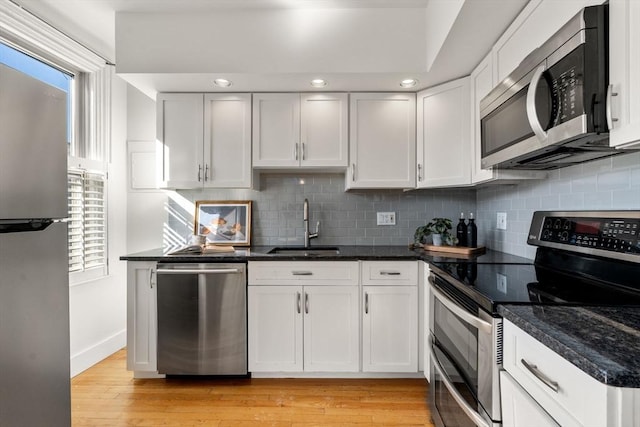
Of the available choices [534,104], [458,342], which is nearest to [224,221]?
[458,342]

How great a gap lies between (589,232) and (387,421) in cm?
144

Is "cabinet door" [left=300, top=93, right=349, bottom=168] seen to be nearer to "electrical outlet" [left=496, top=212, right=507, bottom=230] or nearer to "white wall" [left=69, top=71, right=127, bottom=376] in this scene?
"electrical outlet" [left=496, top=212, right=507, bottom=230]

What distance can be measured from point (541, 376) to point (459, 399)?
0.64m

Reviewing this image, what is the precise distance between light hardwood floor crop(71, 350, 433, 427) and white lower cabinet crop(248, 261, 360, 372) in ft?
0.44

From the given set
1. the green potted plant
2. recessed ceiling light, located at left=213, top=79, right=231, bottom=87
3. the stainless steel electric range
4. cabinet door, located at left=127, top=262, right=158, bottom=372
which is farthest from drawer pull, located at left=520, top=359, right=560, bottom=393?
recessed ceiling light, located at left=213, top=79, right=231, bottom=87

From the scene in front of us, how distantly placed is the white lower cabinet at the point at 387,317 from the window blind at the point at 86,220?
7.14ft

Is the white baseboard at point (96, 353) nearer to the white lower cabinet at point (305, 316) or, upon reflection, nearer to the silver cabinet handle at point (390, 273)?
the white lower cabinet at point (305, 316)

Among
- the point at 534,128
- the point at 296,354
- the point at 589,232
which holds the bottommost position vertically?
the point at 296,354

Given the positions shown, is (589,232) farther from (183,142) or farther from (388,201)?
(183,142)

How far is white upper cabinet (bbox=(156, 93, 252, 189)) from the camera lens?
8.32ft

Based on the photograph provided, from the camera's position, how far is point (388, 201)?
9.32ft

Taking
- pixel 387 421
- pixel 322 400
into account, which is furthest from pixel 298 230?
Answer: pixel 387 421

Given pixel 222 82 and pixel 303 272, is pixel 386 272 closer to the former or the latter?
pixel 303 272

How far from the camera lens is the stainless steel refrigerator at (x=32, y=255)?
1.21 m
